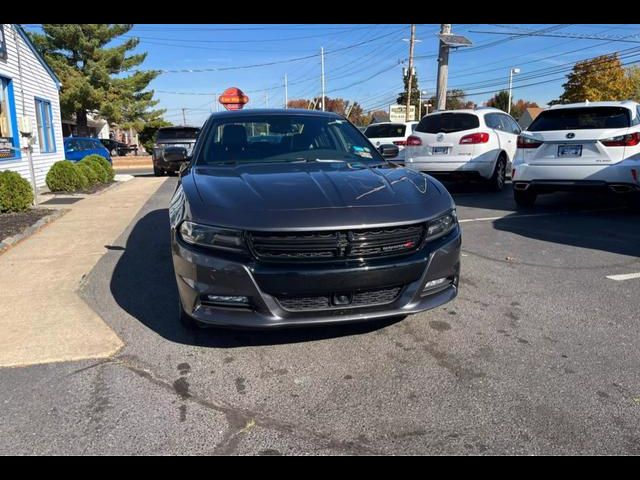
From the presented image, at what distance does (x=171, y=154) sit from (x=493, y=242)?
155 inches

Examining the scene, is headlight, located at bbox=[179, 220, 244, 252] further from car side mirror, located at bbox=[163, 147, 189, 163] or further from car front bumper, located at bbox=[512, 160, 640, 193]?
car front bumper, located at bbox=[512, 160, 640, 193]

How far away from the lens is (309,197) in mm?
3098

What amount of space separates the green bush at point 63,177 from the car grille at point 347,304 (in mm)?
11449

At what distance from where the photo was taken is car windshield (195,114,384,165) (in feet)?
Result: 13.9

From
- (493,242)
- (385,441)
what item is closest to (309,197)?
(385,441)

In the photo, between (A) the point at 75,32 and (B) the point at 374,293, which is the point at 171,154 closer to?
(B) the point at 374,293

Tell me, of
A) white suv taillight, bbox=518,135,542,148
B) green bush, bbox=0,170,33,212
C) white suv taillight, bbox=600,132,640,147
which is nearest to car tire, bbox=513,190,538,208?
white suv taillight, bbox=518,135,542,148

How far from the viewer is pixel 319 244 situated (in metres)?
2.88

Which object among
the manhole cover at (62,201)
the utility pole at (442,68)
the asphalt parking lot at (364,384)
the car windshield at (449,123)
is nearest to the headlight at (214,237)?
the asphalt parking lot at (364,384)

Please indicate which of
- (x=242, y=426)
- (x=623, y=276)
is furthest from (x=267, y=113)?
(x=623, y=276)

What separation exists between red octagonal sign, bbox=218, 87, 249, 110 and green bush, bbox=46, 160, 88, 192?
11.9 meters

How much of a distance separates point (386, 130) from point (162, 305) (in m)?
12.1

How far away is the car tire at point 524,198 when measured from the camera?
8.44 meters

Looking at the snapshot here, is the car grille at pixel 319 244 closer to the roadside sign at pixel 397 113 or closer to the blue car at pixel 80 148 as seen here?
the blue car at pixel 80 148
